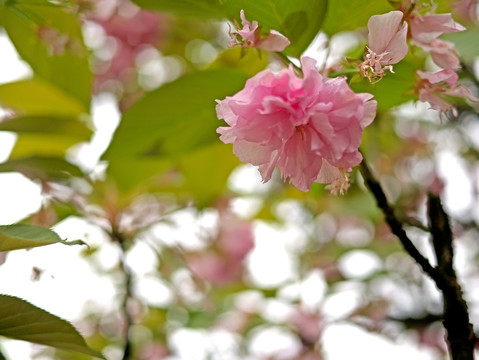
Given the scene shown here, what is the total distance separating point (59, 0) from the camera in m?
0.84

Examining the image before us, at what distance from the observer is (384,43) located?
56cm

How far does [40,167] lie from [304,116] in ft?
1.80

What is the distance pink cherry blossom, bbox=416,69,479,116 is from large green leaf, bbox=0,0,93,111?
0.49 meters

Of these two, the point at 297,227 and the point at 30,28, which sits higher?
the point at 30,28

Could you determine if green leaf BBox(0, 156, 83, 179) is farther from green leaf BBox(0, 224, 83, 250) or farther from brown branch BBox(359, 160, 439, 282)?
brown branch BBox(359, 160, 439, 282)

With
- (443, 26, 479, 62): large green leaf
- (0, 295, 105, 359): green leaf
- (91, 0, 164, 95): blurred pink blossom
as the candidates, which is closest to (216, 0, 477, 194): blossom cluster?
(443, 26, 479, 62): large green leaf

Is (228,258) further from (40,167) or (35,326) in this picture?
(35,326)

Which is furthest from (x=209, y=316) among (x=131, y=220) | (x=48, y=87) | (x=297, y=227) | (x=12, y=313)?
(x=12, y=313)

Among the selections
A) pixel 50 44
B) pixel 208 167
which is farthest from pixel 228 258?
pixel 50 44

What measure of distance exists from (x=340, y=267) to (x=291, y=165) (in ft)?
4.41

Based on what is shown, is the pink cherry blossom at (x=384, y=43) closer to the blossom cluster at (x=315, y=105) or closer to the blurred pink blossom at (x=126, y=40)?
the blossom cluster at (x=315, y=105)

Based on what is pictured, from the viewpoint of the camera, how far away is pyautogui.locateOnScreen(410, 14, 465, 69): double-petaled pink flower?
0.59 meters

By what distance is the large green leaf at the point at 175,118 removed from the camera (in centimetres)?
84

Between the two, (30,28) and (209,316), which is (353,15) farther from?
(209,316)
